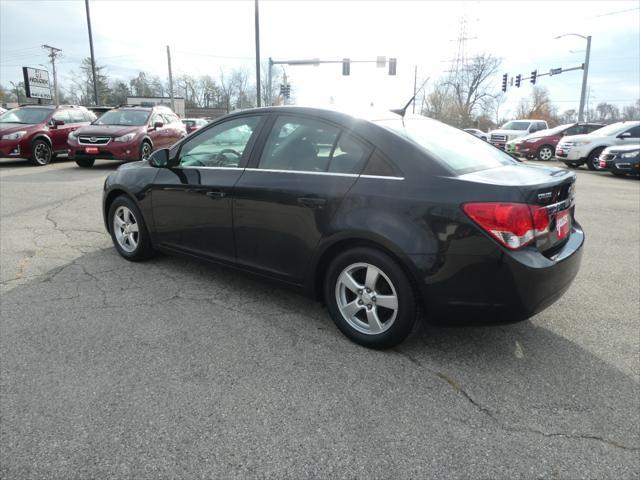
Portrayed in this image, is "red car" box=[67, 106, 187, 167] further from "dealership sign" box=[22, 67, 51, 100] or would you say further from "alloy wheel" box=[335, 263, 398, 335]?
"dealership sign" box=[22, 67, 51, 100]

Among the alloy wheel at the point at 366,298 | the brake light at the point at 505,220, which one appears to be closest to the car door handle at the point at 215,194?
the alloy wheel at the point at 366,298

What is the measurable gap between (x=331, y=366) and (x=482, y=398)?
2.89 feet

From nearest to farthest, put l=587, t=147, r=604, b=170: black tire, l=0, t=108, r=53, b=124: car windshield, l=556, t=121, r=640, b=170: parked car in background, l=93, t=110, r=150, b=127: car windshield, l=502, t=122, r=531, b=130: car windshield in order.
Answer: l=93, t=110, r=150, b=127: car windshield → l=0, t=108, r=53, b=124: car windshield → l=556, t=121, r=640, b=170: parked car in background → l=587, t=147, r=604, b=170: black tire → l=502, t=122, r=531, b=130: car windshield

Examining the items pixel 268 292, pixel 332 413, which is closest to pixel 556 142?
pixel 268 292

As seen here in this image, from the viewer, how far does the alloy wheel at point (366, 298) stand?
2.89 meters

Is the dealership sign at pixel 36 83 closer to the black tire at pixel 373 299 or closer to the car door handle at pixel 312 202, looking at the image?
the car door handle at pixel 312 202

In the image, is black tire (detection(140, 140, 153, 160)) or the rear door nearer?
the rear door

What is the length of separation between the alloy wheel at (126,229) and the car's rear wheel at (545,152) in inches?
753

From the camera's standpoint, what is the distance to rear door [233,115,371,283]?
9.97 feet

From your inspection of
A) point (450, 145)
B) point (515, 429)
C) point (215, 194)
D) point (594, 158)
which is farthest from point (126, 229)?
point (594, 158)

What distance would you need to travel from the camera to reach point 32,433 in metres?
2.19

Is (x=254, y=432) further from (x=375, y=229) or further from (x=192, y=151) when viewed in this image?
(x=192, y=151)

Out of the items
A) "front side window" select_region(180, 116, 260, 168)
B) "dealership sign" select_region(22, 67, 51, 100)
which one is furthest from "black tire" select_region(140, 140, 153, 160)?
"dealership sign" select_region(22, 67, 51, 100)

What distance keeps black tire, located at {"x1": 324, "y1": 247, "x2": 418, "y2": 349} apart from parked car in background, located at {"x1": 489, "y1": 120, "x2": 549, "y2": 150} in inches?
956
